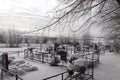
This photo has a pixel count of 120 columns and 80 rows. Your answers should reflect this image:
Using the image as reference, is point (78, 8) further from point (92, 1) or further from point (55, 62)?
point (55, 62)

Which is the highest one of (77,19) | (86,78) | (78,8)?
(78,8)

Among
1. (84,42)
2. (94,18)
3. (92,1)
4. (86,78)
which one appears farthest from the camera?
(84,42)

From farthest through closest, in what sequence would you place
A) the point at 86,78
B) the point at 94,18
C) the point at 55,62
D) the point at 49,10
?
the point at 55,62, the point at 86,78, the point at 94,18, the point at 49,10

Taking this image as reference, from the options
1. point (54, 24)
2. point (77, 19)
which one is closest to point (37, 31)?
point (54, 24)

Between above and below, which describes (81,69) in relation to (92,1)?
below

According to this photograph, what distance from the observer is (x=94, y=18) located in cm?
333

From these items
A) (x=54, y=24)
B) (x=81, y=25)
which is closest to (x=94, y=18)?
(x=81, y=25)

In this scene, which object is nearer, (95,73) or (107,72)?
(95,73)

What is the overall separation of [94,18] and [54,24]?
1188 millimetres

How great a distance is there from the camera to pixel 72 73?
5961mm

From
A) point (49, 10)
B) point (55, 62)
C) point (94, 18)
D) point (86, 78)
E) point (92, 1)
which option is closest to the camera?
point (92, 1)

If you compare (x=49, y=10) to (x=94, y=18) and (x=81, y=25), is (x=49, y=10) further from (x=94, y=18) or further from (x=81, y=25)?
(x=94, y=18)

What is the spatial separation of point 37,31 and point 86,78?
402 centimetres

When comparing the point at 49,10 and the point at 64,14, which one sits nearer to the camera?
the point at 64,14
